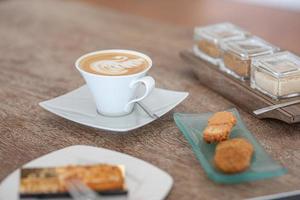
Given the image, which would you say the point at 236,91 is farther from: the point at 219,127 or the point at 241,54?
the point at 219,127

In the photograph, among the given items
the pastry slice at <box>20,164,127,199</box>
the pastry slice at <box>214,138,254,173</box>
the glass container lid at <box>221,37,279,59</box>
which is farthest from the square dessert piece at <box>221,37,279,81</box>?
the pastry slice at <box>20,164,127,199</box>

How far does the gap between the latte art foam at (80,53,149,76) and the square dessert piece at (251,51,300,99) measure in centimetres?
21

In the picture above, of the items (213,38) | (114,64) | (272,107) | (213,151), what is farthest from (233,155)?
(213,38)

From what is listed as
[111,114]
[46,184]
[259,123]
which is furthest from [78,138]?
[259,123]

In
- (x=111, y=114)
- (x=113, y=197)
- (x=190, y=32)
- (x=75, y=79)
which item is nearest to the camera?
(x=113, y=197)

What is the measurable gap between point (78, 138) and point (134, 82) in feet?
0.43

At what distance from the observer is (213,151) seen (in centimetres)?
79

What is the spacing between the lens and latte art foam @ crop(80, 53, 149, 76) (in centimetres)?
89

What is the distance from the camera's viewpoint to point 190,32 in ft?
4.62

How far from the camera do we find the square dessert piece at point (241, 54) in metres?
1.00

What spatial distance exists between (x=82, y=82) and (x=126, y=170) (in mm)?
388

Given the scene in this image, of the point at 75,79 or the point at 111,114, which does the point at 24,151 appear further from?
the point at 75,79

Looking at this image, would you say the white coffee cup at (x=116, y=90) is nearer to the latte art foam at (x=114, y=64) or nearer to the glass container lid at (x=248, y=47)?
the latte art foam at (x=114, y=64)

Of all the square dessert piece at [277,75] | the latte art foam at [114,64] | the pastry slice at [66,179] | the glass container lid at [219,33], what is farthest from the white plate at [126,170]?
the glass container lid at [219,33]
